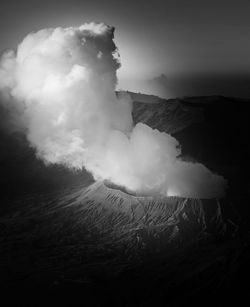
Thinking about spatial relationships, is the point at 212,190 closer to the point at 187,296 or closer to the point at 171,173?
the point at 171,173

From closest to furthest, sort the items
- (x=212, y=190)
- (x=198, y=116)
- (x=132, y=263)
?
(x=132, y=263)
(x=212, y=190)
(x=198, y=116)

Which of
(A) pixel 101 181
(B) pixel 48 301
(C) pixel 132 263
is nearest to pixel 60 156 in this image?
(A) pixel 101 181

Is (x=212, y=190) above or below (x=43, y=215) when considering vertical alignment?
above

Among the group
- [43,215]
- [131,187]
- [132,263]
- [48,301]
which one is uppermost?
[131,187]

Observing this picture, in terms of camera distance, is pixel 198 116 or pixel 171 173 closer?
pixel 171 173

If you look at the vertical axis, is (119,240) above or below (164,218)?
below

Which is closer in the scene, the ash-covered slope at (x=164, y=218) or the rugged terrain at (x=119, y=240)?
the rugged terrain at (x=119, y=240)

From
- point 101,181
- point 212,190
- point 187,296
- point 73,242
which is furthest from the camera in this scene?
point 101,181

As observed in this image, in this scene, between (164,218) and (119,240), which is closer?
(119,240)

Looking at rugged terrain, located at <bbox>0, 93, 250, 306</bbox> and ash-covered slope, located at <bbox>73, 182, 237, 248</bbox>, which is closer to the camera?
rugged terrain, located at <bbox>0, 93, 250, 306</bbox>
